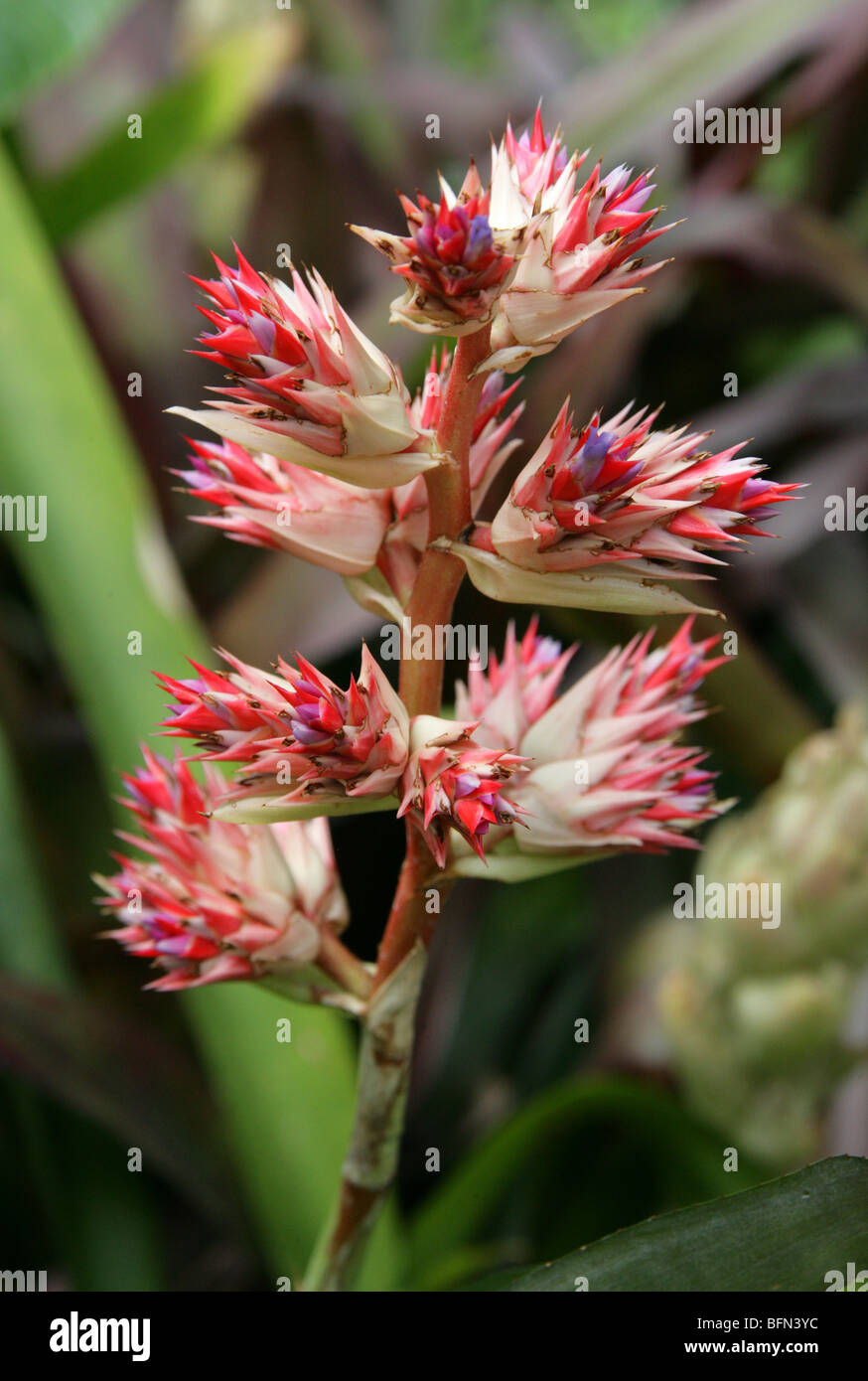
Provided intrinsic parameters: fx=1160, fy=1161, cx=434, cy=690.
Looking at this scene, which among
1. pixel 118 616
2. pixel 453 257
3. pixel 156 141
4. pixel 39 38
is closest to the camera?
pixel 453 257

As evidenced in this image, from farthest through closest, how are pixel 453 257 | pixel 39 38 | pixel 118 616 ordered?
pixel 39 38 < pixel 118 616 < pixel 453 257

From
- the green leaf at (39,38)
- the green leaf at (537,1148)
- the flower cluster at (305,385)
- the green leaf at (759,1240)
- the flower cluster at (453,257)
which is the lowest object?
the green leaf at (537,1148)

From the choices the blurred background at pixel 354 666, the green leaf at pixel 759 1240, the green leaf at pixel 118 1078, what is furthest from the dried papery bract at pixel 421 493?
the green leaf at pixel 118 1078

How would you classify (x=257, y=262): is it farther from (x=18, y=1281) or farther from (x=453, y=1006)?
(x=18, y=1281)

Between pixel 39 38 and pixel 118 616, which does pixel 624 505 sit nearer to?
pixel 118 616

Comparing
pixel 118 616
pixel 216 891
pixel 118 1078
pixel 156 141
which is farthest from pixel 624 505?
pixel 156 141

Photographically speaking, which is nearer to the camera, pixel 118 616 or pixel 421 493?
pixel 421 493

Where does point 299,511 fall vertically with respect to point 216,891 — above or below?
above

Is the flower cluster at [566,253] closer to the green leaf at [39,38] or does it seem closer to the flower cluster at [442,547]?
the flower cluster at [442,547]
